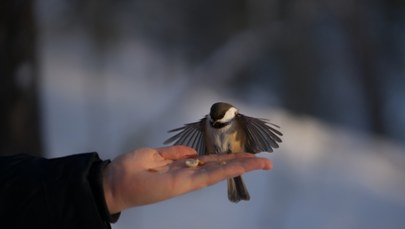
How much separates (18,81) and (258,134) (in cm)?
137

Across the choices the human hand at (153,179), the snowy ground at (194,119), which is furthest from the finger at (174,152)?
the snowy ground at (194,119)

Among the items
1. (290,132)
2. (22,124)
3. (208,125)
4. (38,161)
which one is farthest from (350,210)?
(38,161)

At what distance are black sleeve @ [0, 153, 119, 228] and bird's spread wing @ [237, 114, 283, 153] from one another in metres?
0.54

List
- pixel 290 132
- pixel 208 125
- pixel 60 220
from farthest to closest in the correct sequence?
1. pixel 290 132
2. pixel 208 125
3. pixel 60 220

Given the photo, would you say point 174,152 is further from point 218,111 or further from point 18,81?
point 18,81

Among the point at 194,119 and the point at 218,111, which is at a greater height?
the point at 218,111

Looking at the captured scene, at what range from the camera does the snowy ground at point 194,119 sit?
2.30m

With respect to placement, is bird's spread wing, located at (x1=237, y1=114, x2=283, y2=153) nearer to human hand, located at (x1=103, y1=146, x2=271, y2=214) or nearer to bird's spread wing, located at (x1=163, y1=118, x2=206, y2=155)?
bird's spread wing, located at (x1=163, y1=118, x2=206, y2=155)

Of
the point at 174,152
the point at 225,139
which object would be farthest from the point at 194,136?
the point at 174,152

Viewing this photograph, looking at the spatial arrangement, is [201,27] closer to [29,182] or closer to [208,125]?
[208,125]

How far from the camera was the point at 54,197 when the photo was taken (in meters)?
0.88

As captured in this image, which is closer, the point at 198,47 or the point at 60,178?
the point at 60,178

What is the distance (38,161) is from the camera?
94cm

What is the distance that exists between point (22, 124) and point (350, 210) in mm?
1476
